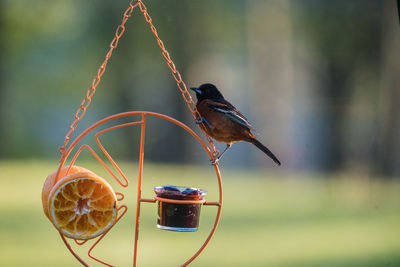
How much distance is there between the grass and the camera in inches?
328

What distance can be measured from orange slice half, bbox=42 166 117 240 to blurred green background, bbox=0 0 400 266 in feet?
14.2

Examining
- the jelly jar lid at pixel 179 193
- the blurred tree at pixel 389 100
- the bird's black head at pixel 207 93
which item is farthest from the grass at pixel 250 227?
the jelly jar lid at pixel 179 193

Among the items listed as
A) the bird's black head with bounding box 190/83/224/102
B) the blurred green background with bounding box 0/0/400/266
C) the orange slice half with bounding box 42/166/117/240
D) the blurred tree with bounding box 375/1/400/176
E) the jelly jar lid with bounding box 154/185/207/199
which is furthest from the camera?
the blurred tree with bounding box 375/1/400/176

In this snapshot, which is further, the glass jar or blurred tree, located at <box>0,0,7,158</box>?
blurred tree, located at <box>0,0,7,158</box>

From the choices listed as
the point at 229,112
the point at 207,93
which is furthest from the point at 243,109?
the point at 229,112

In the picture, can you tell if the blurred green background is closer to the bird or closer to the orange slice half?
the bird

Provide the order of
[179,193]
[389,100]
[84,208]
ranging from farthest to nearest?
[389,100]
[179,193]
[84,208]

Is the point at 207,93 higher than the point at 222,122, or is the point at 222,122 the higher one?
the point at 207,93

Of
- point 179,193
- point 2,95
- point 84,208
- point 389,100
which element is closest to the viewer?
point 84,208

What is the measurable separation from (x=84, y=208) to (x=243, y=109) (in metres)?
30.5

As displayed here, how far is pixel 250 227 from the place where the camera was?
36.9 feet

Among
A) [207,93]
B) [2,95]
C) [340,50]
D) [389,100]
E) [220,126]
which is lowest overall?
[220,126]

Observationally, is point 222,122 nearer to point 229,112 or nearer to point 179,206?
point 229,112

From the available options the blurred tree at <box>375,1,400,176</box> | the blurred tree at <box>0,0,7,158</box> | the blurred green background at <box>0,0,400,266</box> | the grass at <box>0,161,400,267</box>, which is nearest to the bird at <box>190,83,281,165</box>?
the grass at <box>0,161,400,267</box>
